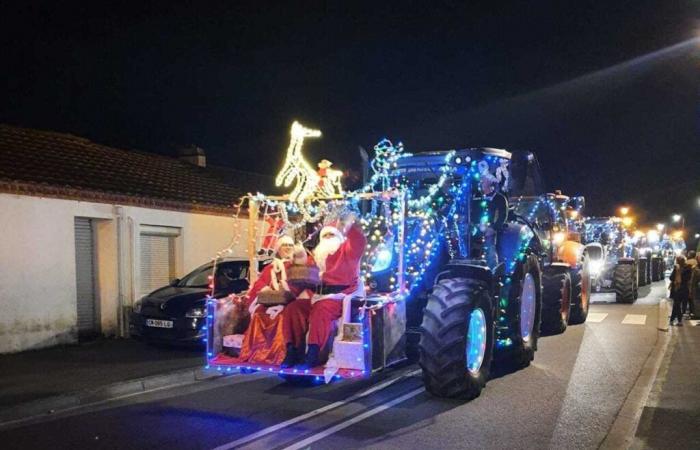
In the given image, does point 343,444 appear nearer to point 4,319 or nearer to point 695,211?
point 4,319

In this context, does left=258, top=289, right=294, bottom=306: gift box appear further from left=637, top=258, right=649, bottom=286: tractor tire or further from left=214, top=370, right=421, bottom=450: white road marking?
left=637, top=258, right=649, bottom=286: tractor tire

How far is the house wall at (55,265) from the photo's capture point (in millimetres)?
10781

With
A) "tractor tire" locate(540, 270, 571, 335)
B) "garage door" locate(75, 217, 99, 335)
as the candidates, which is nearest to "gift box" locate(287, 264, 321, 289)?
"garage door" locate(75, 217, 99, 335)

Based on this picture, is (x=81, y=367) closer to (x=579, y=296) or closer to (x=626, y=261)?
(x=579, y=296)

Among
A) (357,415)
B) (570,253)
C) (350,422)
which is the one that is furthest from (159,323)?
(570,253)

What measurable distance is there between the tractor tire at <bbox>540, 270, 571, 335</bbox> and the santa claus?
640 cm

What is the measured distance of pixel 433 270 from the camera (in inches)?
356

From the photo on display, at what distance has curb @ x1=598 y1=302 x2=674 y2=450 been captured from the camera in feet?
19.4

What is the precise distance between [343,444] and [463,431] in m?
1.23

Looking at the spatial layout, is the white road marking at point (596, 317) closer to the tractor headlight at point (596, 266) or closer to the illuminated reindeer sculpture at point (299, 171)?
the tractor headlight at point (596, 266)

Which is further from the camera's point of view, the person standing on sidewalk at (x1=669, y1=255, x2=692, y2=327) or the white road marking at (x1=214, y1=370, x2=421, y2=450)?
the person standing on sidewalk at (x1=669, y1=255, x2=692, y2=327)

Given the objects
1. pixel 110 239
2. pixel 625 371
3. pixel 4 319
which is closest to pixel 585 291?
pixel 625 371

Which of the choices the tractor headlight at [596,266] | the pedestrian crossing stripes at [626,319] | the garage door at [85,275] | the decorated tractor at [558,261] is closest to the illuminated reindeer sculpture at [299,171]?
the decorated tractor at [558,261]

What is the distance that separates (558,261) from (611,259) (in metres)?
6.98
